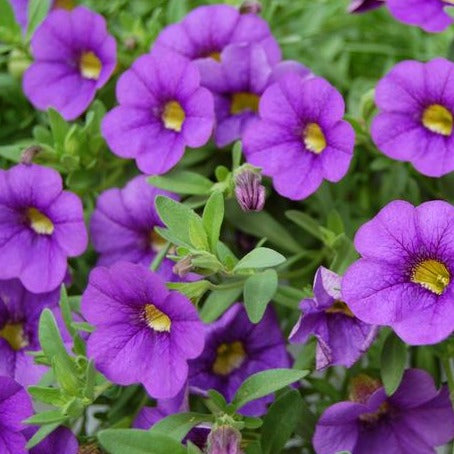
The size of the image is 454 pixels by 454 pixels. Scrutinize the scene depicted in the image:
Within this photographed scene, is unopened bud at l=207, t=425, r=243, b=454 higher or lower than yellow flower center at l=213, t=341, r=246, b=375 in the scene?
higher

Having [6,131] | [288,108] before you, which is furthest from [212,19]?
[6,131]

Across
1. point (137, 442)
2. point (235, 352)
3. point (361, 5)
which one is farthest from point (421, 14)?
point (137, 442)

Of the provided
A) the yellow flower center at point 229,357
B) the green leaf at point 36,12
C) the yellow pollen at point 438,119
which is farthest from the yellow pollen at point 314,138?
the green leaf at point 36,12

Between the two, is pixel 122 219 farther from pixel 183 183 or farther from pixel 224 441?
pixel 224 441

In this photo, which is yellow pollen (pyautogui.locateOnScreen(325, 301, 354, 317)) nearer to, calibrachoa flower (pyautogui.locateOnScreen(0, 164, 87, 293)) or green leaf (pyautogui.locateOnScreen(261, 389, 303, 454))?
green leaf (pyautogui.locateOnScreen(261, 389, 303, 454))

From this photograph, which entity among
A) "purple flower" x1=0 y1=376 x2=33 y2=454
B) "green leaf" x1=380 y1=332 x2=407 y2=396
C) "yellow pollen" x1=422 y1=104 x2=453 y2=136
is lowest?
"purple flower" x1=0 y1=376 x2=33 y2=454

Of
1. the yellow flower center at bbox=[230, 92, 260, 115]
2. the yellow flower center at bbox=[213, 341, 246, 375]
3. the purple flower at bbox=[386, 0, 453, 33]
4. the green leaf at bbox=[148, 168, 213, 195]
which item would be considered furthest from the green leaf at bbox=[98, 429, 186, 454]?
the purple flower at bbox=[386, 0, 453, 33]

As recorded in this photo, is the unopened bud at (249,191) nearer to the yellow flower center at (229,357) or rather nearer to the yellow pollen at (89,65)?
the yellow flower center at (229,357)
